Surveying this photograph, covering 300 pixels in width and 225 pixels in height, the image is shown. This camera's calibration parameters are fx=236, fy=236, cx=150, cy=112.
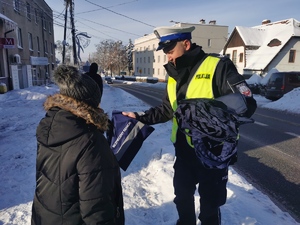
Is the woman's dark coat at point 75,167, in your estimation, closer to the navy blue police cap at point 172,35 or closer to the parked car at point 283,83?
the navy blue police cap at point 172,35

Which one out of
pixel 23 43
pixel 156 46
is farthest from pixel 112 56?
pixel 23 43

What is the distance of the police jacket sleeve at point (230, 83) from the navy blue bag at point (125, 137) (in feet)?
2.83

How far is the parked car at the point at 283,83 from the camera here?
50.6 ft

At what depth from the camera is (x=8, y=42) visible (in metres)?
15.6

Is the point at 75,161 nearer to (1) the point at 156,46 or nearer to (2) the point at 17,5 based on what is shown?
(2) the point at 17,5

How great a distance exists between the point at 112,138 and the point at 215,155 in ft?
3.47

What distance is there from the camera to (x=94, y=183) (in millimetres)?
1463

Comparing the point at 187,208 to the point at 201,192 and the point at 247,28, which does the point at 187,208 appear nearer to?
the point at 201,192

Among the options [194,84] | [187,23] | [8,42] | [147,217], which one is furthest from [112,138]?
[187,23]

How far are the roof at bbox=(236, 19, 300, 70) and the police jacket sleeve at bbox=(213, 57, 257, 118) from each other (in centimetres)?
2759

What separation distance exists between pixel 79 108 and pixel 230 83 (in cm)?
120

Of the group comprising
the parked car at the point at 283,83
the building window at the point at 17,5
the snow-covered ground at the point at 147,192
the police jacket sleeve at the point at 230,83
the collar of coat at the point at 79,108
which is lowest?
the snow-covered ground at the point at 147,192

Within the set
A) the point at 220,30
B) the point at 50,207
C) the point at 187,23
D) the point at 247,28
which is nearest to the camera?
the point at 50,207

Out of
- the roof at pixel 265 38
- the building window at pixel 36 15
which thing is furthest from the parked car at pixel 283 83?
the building window at pixel 36 15
